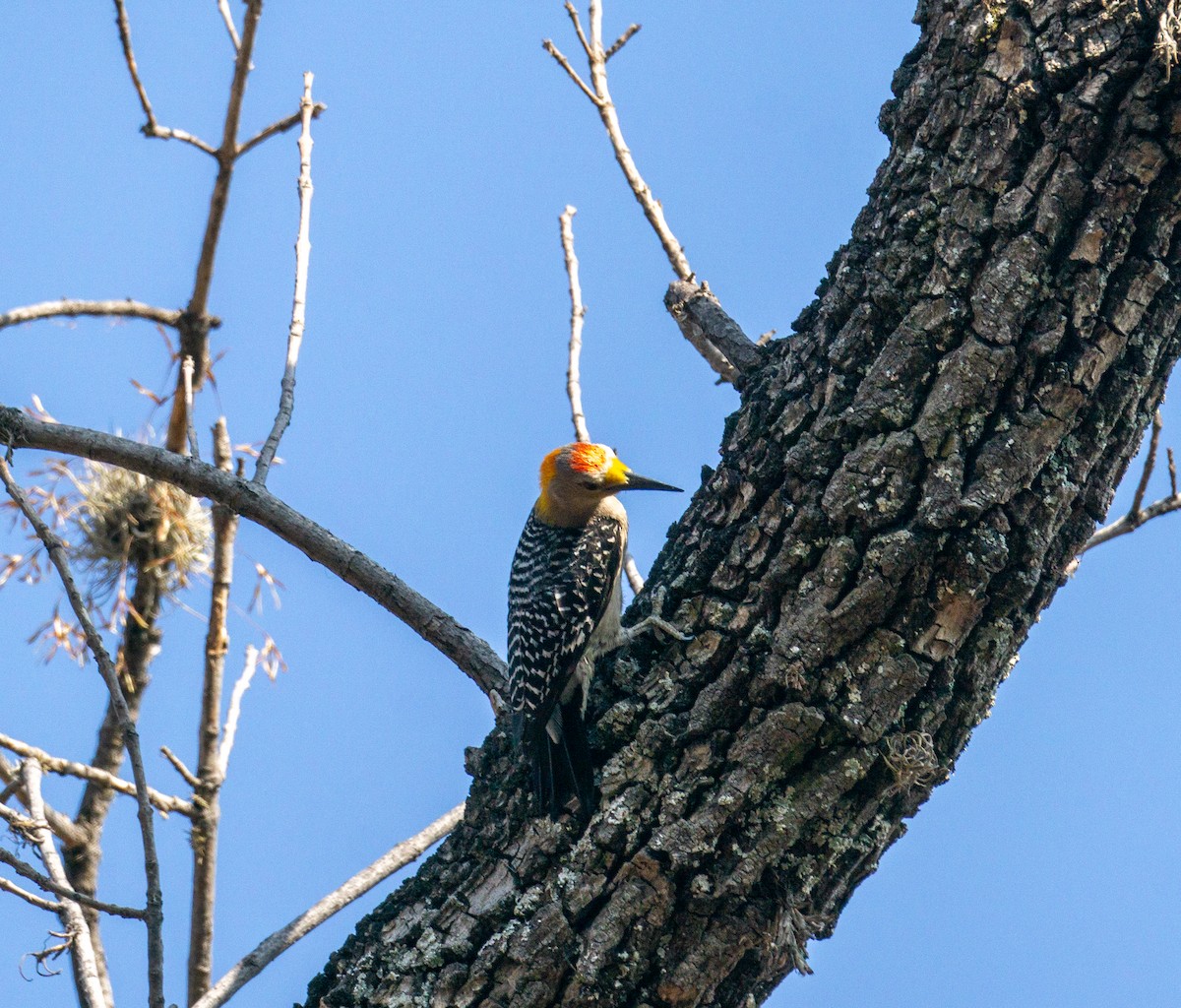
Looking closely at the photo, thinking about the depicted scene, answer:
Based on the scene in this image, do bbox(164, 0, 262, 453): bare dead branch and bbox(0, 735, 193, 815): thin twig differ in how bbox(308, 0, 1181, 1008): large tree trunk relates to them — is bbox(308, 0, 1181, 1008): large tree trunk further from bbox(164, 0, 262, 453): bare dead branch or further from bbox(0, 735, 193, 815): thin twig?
bbox(164, 0, 262, 453): bare dead branch

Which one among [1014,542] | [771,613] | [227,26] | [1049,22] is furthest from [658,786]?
[227,26]

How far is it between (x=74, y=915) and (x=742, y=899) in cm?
155

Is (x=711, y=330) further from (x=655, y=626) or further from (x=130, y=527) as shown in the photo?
(x=130, y=527)

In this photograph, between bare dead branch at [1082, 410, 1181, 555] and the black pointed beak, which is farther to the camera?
the black pointed beak

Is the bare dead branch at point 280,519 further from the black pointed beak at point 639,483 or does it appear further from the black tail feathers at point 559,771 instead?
the black pointed beak at point 639,483

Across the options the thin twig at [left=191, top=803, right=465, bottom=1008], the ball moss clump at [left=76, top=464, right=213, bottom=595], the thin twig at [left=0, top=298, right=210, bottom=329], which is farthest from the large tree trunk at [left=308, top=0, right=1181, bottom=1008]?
the ball moss clump at [left=76, top=464, right=213, bottom=595]

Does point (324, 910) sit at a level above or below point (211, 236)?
below

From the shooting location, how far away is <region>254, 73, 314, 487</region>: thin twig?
333 cm

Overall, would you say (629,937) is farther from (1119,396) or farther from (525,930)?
(1119,396)

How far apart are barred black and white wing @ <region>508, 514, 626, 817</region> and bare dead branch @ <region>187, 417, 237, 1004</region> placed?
3.91ft

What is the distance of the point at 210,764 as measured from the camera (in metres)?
4.61

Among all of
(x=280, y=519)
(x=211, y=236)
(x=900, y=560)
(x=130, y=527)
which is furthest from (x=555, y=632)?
(x=130, y=527)

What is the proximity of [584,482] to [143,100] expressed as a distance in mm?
2217

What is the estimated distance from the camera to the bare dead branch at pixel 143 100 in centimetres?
408
